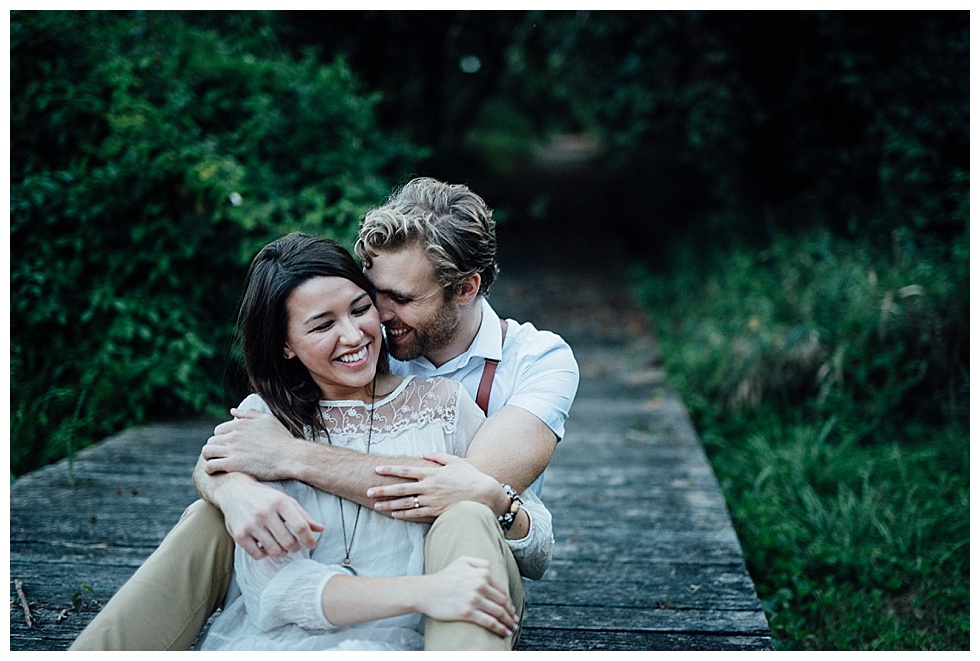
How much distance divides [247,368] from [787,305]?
13.6ft

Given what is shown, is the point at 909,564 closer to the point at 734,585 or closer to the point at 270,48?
the point at 734,585

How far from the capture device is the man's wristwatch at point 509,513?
2.08 m

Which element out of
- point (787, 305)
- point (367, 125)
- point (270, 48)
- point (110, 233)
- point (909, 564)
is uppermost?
point (270, 48)

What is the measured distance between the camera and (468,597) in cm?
177

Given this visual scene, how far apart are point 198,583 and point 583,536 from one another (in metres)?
1.65

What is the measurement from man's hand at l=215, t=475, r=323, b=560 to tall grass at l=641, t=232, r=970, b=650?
1.77 meters

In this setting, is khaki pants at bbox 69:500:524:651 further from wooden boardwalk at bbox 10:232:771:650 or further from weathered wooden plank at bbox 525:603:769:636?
wooden boardwalk at bbox 10:232:771:650

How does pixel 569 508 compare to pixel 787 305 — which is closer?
pixel 569 508

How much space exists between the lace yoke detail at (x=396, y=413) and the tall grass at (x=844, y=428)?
154 centimetres

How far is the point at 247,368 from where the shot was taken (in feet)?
7.18

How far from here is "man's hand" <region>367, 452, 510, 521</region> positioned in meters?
1.99

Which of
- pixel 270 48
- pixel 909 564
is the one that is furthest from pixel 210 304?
pixel 909 564

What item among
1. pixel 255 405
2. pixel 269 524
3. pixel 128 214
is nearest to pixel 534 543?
pixel 269 524

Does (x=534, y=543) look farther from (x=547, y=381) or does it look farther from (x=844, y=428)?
(x=844, y=428)
